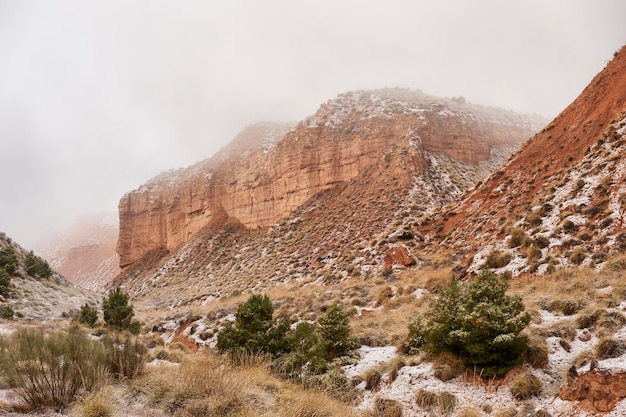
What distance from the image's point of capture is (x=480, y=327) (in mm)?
6738

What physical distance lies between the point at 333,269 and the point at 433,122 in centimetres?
2361

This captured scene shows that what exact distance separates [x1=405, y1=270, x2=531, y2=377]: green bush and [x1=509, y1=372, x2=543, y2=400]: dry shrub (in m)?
0.37

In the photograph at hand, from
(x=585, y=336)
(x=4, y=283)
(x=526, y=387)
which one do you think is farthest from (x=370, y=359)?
(x=4, y=283)

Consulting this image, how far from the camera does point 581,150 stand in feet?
60.0

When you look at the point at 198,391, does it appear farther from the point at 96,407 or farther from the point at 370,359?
the point at 370,359

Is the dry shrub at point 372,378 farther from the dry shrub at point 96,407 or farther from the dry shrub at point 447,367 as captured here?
the dry shrub at point 96,407

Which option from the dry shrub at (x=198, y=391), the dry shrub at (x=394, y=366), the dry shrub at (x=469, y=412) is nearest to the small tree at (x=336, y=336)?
the dry shrub at (x=394, y=366)

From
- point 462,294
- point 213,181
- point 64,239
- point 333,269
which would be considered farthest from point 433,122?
point 64,239

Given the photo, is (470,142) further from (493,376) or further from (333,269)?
(493,376)

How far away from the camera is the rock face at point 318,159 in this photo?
40.2 meters

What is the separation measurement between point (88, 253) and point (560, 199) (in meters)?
117

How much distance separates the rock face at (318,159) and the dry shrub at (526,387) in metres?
29.4

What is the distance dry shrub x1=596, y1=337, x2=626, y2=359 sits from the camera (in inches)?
231

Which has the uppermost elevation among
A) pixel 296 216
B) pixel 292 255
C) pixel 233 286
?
pixel 296 216
